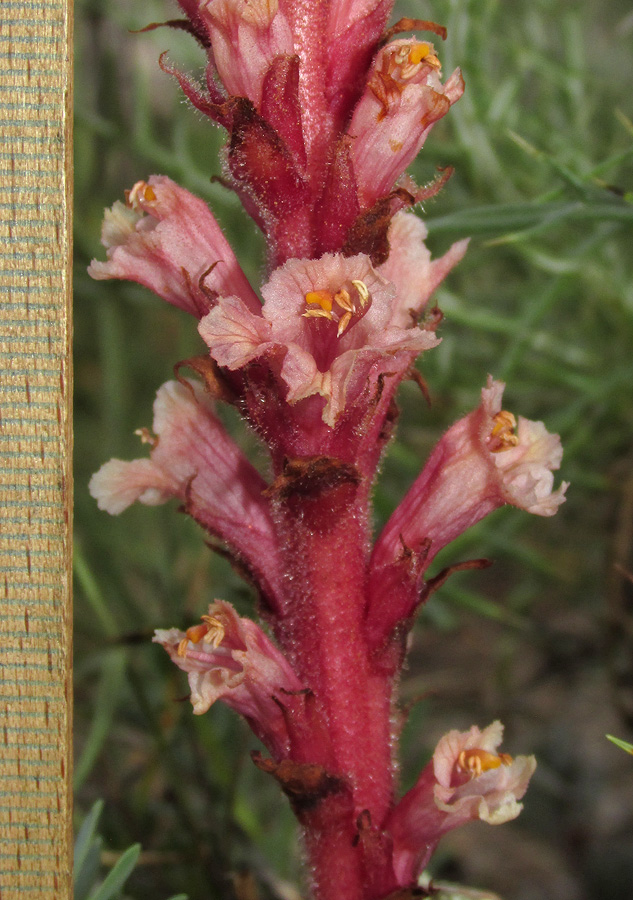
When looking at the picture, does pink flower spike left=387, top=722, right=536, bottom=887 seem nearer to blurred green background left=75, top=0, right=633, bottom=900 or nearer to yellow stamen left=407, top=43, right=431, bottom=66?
blurred green background left=75, top=0, right=633, bottom=900

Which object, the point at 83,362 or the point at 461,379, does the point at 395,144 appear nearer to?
the point at 461,379

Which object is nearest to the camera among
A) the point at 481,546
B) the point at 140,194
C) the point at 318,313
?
the point at 318,313

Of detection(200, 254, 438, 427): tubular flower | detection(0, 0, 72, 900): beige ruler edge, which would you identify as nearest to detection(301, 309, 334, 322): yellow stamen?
detection(200, 254, 438, 427): tubular flower

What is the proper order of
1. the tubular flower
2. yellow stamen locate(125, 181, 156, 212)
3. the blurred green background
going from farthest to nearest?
the blurred green background < yellow stamen locate(125, 181, 156, 212) < the tubular flower

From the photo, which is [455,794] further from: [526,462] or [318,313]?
[318,313]

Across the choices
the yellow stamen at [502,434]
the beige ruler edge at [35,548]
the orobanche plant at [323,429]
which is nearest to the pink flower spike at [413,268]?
the orobanche plant at [323,429]

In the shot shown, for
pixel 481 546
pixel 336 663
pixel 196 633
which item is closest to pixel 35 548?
pixel 196 633

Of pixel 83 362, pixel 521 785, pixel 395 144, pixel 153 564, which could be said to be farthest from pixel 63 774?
pixel 83 362
